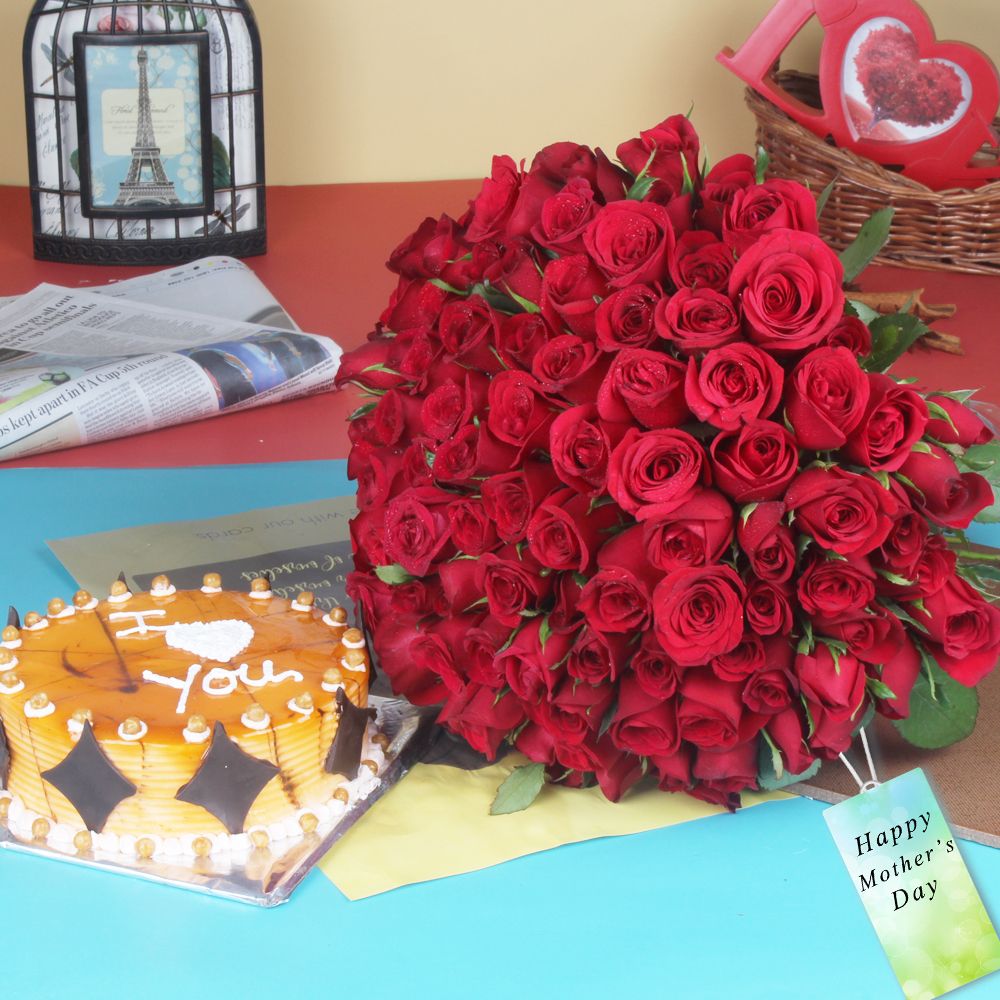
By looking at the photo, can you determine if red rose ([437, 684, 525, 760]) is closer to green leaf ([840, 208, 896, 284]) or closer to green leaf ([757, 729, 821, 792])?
green leaf ([757, 729, 821, 792])

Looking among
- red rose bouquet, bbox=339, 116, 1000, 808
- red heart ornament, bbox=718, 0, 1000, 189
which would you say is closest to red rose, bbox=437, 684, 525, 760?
red rose bouquet, bbox=339, 116, 1000, 808

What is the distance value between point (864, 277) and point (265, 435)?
2.43 ft

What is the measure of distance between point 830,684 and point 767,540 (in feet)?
0.23

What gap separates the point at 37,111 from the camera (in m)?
1.46

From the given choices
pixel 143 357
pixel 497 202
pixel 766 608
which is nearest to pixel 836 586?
pixel 766 608

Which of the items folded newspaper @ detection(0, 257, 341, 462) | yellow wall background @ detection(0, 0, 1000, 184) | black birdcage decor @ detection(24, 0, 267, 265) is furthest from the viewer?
yellow wall background @ detection(0, 0, 1000, 184)

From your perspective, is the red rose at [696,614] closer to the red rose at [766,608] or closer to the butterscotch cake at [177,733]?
the red rose at [766,608]

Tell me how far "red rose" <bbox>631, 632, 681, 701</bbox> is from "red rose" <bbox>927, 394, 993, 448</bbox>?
0.15 m

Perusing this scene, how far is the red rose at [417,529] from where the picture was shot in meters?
0.60

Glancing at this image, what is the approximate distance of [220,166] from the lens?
1527mm

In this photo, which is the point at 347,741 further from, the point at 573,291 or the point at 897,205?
the point at 897,205

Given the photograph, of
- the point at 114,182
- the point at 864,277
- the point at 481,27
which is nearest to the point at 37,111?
the point at 114,182

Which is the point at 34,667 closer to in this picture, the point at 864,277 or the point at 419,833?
the point at 419,833

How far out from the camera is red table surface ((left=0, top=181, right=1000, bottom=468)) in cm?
111
